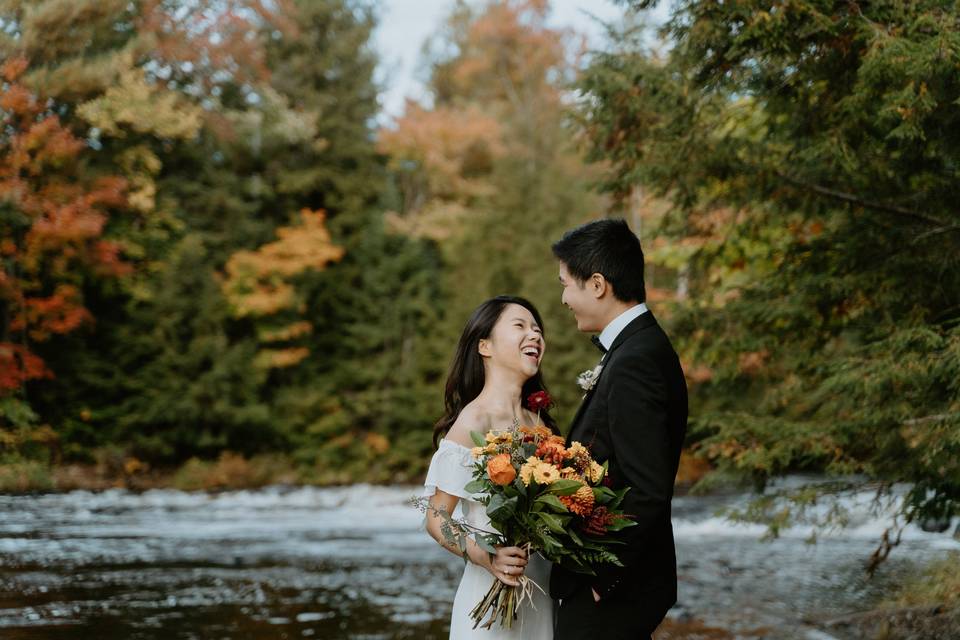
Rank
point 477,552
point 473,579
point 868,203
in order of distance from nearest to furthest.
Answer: point 477,552, point 473,579, point 868,203

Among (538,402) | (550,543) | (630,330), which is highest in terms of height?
(630,330)

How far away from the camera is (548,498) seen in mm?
2602

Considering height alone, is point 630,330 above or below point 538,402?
above

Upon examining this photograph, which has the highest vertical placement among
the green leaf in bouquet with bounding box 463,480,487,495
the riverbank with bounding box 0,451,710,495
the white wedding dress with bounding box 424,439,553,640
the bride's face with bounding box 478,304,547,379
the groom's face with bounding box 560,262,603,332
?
the groom's face with bounding box 560,262,603,332

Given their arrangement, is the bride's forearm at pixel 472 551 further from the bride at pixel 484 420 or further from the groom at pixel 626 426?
the groom at pixel 626 426

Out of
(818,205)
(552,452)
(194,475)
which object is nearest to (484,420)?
(552,452)

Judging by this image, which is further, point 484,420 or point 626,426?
point 484,420

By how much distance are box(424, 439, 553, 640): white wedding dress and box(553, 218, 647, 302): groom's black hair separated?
861mm

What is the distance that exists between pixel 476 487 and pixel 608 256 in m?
0.83

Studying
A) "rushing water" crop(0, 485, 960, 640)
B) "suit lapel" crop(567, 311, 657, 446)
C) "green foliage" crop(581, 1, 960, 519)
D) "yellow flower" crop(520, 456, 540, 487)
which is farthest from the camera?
"rushing water" crop(0, 485, 960, 640)

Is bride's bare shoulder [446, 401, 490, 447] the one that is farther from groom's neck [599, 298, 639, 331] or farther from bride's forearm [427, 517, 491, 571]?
groom's neck [599, 298, 639, 331]

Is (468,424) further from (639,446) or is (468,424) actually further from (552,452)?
(639,446)

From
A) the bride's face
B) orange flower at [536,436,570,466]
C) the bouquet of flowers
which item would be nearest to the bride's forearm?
the bouquet of flowers

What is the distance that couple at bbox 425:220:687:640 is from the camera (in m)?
2.60
